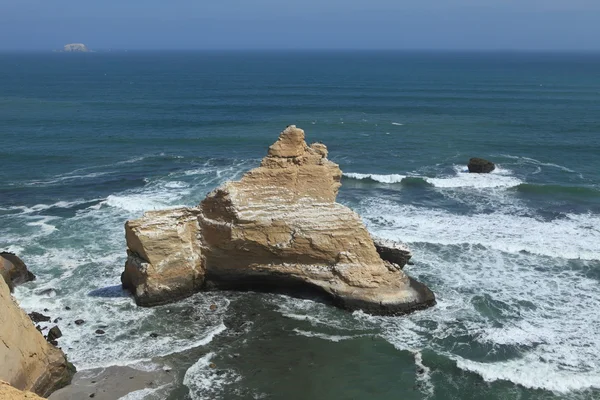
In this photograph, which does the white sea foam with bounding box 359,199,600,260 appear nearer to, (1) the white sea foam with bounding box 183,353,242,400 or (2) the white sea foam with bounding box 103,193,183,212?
(2) the white sea foam with bounding box 103,193,183,212

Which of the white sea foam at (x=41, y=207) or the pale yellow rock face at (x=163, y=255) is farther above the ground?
the pale yellow rock face at (x=163, y=255)

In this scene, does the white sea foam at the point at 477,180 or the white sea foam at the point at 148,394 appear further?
the white sea foam at the point at 477,180

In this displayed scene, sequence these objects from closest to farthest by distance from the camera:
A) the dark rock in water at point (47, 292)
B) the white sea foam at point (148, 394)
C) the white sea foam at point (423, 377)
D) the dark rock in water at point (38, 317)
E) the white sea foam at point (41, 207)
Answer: the white sea foam at point (148, 394)
the white sea foam at point (423, 377)
the dark rock in water at point (38, 317)
the dark rock in water at point (47, 292)
the white sea foam at point (41, 207)

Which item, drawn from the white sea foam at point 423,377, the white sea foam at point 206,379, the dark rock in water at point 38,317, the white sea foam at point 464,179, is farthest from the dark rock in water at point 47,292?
the white sea foam at point 464,179

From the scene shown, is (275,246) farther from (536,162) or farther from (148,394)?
(536,162)

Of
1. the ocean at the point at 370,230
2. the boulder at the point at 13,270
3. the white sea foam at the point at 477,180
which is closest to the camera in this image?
the ocean at the point at 370,230

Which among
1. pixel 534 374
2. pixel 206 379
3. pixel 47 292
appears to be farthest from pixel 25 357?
pixel 534 374

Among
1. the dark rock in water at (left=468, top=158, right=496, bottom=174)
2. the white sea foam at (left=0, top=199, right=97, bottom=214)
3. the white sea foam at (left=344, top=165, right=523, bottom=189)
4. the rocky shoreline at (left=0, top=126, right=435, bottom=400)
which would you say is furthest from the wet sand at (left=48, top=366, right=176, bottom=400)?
the dark rock in water at (left=468, top=158, right=496, bottom=174)

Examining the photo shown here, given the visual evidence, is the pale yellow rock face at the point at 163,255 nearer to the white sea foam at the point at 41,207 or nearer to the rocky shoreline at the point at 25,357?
the rocky shoreline at the point at 25,357
